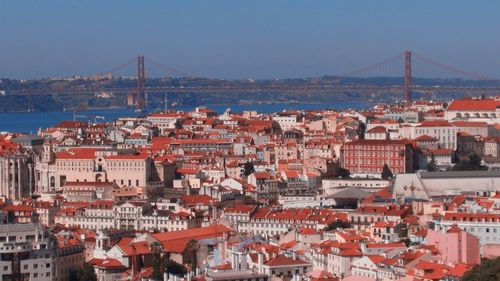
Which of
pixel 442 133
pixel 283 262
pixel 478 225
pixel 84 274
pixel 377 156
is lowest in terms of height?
pixel 84 274

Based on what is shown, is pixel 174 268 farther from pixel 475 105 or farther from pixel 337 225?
pixel 475 105

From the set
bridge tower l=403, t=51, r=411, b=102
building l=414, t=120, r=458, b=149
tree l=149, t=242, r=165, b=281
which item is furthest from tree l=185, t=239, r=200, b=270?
bridge tower l=403, t=51, r=411, b=102

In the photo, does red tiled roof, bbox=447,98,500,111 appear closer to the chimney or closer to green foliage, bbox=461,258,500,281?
the chimney

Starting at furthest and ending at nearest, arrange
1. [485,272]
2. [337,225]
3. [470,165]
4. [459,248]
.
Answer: [470,165] < [337,225] < [459,248] < [485,272]

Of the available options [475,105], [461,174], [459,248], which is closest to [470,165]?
Answer: [461,174]

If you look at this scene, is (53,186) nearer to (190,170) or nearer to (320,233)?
(190,170)

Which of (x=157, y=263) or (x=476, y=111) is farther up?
(x=476, y=111)

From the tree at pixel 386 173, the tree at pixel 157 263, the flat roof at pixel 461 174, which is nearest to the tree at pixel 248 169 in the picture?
the tree at pixel 386 173
